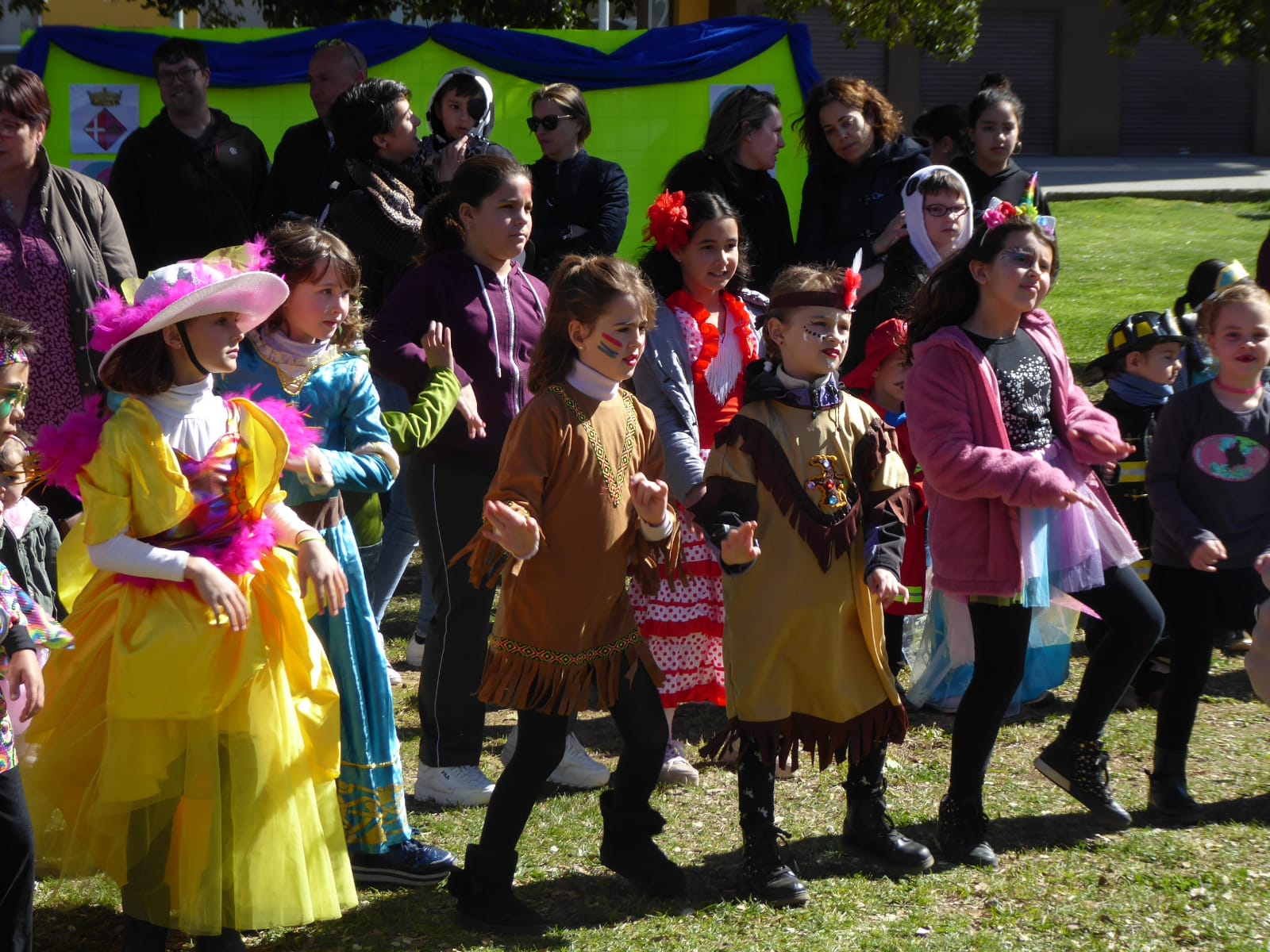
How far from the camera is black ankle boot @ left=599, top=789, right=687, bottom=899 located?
4047mm

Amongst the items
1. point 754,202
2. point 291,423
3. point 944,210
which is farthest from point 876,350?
point 291,423

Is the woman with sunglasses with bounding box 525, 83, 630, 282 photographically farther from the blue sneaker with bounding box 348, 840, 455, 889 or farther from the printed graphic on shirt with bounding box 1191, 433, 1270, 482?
the blue sneaker with bounding box 348, 840, 455, 889

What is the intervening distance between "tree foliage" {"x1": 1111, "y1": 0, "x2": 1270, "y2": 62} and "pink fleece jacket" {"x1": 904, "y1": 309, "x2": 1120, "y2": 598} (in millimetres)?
7078

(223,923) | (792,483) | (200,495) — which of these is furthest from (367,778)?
(792,483)

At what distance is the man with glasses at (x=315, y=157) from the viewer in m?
6.73

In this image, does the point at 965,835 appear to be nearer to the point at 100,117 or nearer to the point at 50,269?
the point at 50,269

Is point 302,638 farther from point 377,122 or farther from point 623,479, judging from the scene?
point 377,122

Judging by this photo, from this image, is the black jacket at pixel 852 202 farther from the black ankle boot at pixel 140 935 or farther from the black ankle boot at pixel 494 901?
the black ankle boot at pixel 140 935

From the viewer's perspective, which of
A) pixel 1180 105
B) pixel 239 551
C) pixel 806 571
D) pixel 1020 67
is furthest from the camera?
pixel 1180 105

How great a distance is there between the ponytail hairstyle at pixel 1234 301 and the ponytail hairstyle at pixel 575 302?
196 cm

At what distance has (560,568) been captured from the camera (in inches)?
151

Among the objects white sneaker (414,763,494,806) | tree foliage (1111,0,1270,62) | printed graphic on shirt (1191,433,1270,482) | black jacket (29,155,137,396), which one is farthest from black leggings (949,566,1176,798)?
tree foliage (1111,0,1270,62)

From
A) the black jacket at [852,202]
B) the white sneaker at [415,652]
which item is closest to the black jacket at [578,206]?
the black jacket at [852,202]

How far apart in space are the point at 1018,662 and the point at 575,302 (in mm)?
1645
